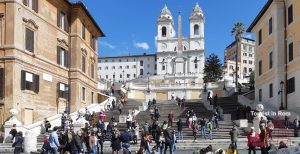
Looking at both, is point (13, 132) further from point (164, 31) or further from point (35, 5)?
point (164, 31)

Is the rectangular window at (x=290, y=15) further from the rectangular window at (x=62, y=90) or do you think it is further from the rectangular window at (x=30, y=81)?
the rectangular window at (x=30, y=81)

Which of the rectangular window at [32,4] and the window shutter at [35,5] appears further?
the window shutter at [35,5]

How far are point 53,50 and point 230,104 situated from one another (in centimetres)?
1903

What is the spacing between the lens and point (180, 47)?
145750 millimetres

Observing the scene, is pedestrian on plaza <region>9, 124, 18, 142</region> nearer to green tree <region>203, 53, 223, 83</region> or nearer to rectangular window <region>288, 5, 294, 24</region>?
rectangular window <region>288, 5, 294, 24</region>

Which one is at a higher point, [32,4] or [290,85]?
[32,4]

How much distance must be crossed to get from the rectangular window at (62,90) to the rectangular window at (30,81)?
443cm

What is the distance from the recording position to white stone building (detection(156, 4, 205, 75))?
140375 millimetres

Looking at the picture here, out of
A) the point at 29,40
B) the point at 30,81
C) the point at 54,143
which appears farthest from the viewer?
the point at 29,40

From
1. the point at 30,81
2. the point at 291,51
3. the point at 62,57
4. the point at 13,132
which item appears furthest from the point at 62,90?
the point at 291,51

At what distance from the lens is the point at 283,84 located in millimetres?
37688

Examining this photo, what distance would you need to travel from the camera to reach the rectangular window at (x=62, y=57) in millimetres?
39781

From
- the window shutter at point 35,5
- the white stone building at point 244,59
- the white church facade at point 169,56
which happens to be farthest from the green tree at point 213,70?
the window shutter at point 35,5

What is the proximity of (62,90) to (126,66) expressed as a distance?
122 m
